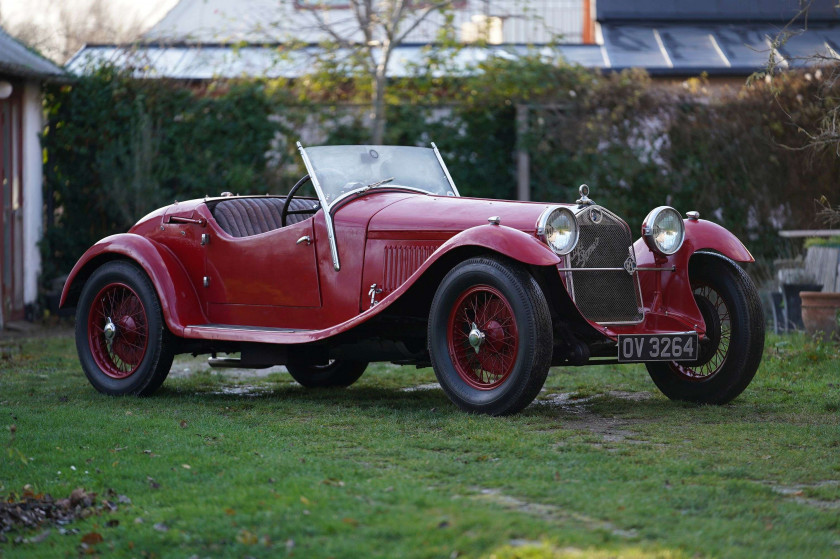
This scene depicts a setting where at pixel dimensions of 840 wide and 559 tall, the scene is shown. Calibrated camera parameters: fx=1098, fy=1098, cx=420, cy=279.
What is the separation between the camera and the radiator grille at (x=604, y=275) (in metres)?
6.31

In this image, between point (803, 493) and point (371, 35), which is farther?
point (371, 35)

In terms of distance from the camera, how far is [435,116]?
1415cm

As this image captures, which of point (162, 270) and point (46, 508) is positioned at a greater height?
point (162, 270)

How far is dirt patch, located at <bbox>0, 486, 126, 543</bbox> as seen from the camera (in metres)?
3.93

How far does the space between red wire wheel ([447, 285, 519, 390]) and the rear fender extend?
1039mm

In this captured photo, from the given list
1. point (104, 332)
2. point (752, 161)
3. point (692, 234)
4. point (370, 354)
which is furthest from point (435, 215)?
point (752, 161)

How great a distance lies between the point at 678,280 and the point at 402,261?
5.44 feet

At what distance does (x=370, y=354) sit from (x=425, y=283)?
2.19ft

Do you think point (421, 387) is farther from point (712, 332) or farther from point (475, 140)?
point (475, 140)

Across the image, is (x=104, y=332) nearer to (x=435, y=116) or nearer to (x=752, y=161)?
(x=435, y=116)

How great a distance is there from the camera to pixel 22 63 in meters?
12.4

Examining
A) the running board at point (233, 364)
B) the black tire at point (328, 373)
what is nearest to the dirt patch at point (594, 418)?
the black tire at point (328, 373)

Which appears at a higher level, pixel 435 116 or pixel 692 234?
pixel 435 116

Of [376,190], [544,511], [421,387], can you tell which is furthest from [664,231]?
[544,511]
